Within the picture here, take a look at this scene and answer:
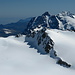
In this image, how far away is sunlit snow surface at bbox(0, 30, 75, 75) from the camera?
2334 inches

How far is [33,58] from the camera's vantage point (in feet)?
223

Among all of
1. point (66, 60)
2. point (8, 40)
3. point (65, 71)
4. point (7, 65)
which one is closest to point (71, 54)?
point (66, 60)

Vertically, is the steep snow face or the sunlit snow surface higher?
the steep snow face

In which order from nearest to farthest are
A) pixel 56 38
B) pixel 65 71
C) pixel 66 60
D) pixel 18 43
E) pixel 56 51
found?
pixel 65 71 < pixel 66 60 < pixel 56 51 < pixel 56 38 < pixel 18 43

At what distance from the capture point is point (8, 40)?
8475cm

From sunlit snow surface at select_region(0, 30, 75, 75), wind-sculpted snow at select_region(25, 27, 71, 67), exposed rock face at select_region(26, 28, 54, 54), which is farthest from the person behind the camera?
exposed rock face at select_region(26, 28, 54, 54)

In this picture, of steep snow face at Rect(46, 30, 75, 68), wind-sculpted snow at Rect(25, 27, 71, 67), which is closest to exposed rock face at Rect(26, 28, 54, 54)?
wind-sculpted snow at Rect(25, 27, 71, 67)

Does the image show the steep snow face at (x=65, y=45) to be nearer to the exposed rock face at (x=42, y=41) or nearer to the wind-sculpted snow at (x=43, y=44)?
the wind-sculpted snow at (x=43, y=44)

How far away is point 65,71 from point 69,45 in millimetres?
13030

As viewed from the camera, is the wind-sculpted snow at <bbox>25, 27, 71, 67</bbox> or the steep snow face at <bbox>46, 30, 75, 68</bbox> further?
the wind-sculpted snow at <bbox>25, 27, 71, 67</bbox>

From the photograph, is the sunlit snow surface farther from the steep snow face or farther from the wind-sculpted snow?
the wind-sculpted snow

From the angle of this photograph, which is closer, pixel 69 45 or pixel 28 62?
pixel 28 62

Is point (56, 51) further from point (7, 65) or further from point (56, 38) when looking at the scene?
point (7, 65)

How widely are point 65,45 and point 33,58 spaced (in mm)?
11507
